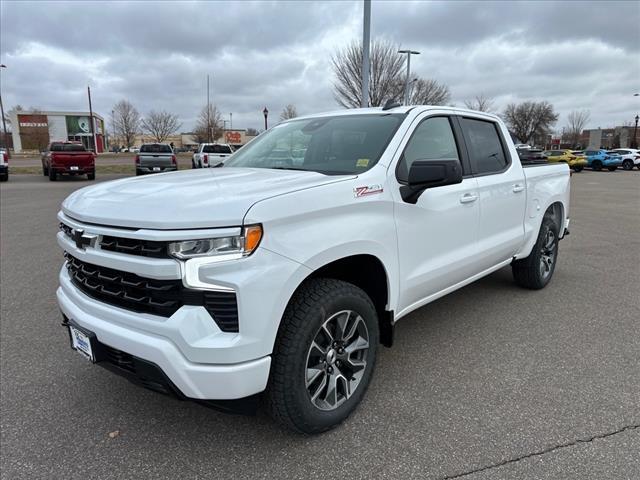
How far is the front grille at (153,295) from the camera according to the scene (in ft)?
6.74

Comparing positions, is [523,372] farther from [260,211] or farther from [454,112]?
[260,211]

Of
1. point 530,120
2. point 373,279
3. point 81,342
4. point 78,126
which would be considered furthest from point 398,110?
point 78,126

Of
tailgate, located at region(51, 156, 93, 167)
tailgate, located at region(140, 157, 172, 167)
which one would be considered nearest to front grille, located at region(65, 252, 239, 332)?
tailgate, located at region(140, 157, 172, 167)

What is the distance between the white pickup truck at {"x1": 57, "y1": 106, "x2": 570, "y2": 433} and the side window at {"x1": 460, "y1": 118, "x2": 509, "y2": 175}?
0.26 meters

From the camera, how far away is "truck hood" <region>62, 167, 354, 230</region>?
2062 mm

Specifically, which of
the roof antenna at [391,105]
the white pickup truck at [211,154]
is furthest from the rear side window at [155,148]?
the roof antenna at [391,105]

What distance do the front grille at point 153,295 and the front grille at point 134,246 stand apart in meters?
0.11

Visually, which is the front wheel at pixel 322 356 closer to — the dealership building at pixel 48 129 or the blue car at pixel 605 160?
the blue car at pixel 605 160

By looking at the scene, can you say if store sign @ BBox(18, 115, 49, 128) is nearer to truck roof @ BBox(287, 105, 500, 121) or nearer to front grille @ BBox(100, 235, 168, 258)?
truck roof @ BBox(287, 105, 500, 121)

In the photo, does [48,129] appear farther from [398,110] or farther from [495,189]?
[495,189]

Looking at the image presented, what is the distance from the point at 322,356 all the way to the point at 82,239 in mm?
1392

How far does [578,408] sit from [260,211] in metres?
2.30

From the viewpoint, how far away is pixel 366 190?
105 inches

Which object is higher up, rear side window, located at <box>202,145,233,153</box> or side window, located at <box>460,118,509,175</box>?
rear side window, located at <box>202,145,233,153</box>
